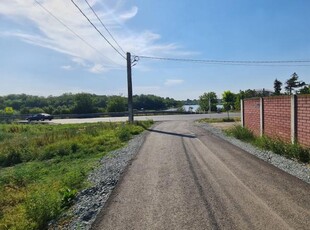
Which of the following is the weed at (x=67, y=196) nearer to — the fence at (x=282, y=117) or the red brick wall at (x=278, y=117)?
the fence at (x=282, y=117)

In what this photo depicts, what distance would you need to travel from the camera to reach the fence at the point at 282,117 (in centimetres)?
995

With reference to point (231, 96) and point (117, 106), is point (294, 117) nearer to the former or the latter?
point (231, 96)

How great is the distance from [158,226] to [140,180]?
9.78ft

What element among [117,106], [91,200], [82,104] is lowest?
[91,200]

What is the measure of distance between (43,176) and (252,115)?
35.9ft

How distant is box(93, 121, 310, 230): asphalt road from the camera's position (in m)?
4.88

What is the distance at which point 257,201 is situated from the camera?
225 inches

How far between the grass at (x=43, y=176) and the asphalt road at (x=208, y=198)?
4.07 ft

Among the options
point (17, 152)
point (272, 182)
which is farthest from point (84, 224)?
point (17, 152)

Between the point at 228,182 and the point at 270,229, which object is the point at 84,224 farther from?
the point at 228,182

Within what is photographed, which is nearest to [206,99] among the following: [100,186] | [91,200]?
[100,186]

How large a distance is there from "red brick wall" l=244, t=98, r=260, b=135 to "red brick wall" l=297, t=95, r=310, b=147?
4703 millimetres

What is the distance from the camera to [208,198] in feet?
19.6

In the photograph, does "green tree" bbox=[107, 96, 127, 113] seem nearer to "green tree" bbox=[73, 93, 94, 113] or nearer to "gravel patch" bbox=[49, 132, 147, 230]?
"green tree" bbox=[73, 93, 94, 113]
